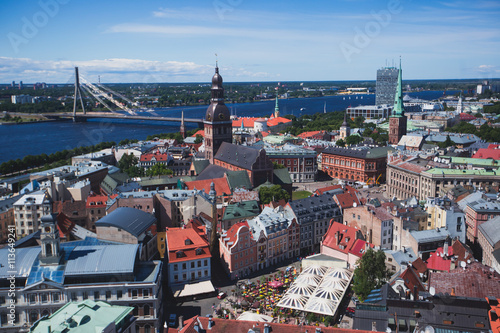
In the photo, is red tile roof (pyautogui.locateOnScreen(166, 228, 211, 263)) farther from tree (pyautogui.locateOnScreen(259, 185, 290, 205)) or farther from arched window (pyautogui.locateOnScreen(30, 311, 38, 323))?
tree (pyautogui.locateOnScreen(259, 185, 290, 205))

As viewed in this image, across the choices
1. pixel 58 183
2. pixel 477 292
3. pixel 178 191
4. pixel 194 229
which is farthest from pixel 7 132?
pixel 477 292

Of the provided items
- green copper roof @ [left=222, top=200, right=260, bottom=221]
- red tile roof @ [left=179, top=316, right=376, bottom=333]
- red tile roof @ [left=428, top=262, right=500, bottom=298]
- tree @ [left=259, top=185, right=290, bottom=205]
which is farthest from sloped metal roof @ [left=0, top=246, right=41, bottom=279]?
tree @ [left=259, top=185, right=290, bottom=205]

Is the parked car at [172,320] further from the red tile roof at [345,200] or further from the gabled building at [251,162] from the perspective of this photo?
the gabled building at [251,162]

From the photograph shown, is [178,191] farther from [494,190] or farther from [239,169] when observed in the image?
[494,190]

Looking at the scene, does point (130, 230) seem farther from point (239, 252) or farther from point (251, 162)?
point (251, 162)

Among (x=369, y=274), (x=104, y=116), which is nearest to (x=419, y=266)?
(x=369, y=274)

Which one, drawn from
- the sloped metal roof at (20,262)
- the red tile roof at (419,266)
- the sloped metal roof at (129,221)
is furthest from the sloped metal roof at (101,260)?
the red tile roof at (419,266)
